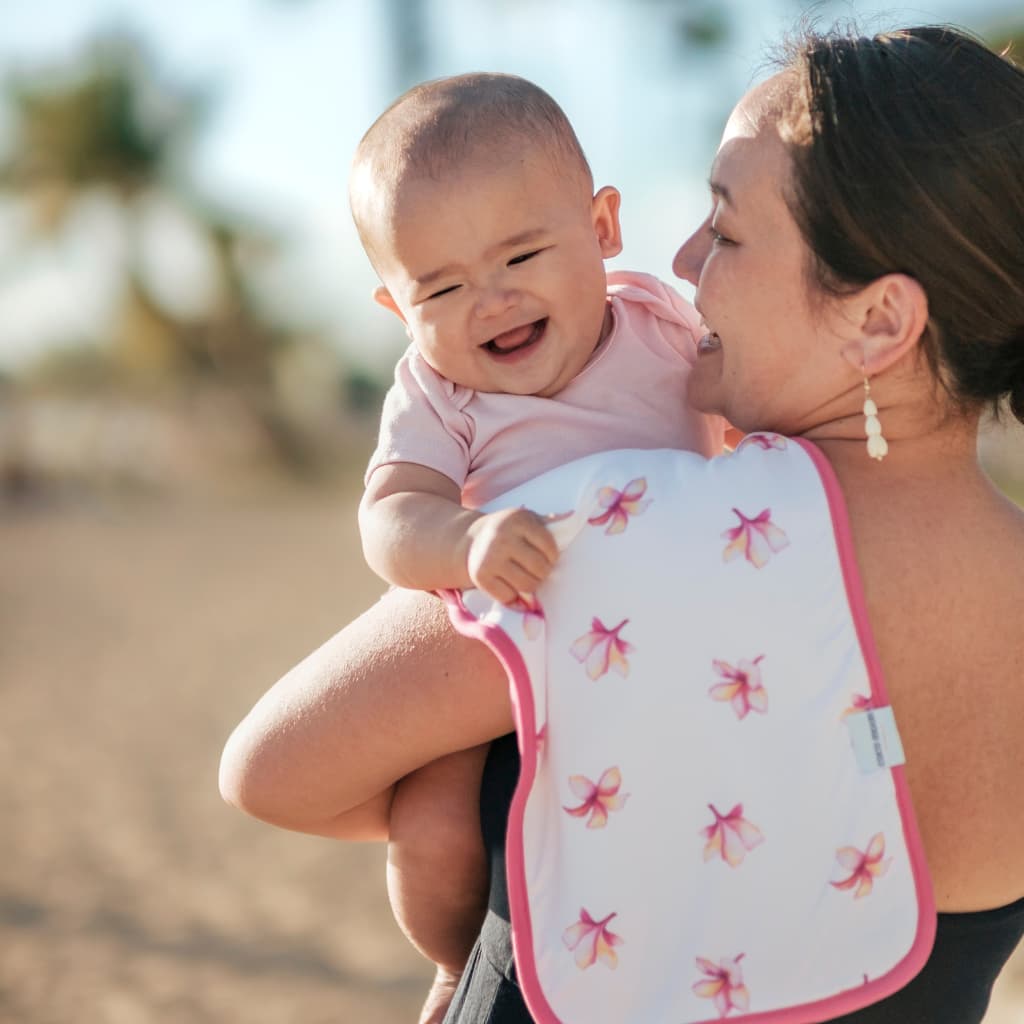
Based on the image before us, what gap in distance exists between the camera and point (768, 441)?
171 cm

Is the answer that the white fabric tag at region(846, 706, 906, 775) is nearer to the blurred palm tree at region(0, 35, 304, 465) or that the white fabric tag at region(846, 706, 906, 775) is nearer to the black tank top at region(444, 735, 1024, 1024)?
the black tank top at region(444, 735, 1024, 1024)

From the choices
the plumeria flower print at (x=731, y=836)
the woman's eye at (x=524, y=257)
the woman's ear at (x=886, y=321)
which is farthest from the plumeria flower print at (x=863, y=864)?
the woman's eye at (x=524, y=257)

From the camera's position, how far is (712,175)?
6.24ft

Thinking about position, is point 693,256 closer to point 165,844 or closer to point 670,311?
point 670,311

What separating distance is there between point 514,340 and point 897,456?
0.58 metres

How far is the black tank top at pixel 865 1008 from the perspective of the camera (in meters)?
1.69

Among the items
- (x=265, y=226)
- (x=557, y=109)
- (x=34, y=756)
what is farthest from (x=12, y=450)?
(x=557, y=109)

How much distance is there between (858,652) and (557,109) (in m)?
1.02

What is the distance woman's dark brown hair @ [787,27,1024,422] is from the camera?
1.70 m

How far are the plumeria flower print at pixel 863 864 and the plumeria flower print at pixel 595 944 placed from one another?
0.85 ft

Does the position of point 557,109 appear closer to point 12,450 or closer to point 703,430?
point 703,430

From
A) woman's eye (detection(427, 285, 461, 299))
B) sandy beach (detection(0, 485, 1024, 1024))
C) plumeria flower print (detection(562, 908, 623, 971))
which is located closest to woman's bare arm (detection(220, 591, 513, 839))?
plumeria flower print (detection(562, 908, 623, 971))

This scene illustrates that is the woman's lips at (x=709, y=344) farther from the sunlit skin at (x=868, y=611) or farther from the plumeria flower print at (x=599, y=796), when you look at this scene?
the plumeria flower print at (x=599, y=796)

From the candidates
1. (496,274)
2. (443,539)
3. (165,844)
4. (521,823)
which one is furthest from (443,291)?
(165,844)
